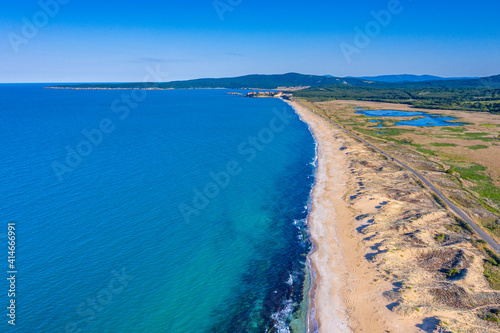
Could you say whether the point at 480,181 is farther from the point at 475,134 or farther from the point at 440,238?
the point at 475,134

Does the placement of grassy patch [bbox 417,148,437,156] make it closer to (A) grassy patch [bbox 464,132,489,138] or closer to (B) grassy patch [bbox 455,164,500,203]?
(B) grassy patch [bbox 455,164,500,203]

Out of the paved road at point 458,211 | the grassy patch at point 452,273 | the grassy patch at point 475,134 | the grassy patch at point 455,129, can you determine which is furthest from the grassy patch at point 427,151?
the grassy patch at point 452,273

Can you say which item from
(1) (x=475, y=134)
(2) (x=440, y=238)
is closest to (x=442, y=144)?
(1) (x=475, y=134)

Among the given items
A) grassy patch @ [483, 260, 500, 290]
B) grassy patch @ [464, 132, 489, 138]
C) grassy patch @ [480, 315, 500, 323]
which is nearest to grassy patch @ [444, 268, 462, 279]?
grassy patch @ [483, 260, 500, 290]

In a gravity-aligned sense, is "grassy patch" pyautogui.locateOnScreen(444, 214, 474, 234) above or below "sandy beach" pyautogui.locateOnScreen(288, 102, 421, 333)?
above

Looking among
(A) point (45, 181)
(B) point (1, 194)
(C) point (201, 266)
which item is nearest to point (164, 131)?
(A) point (45, 181)
